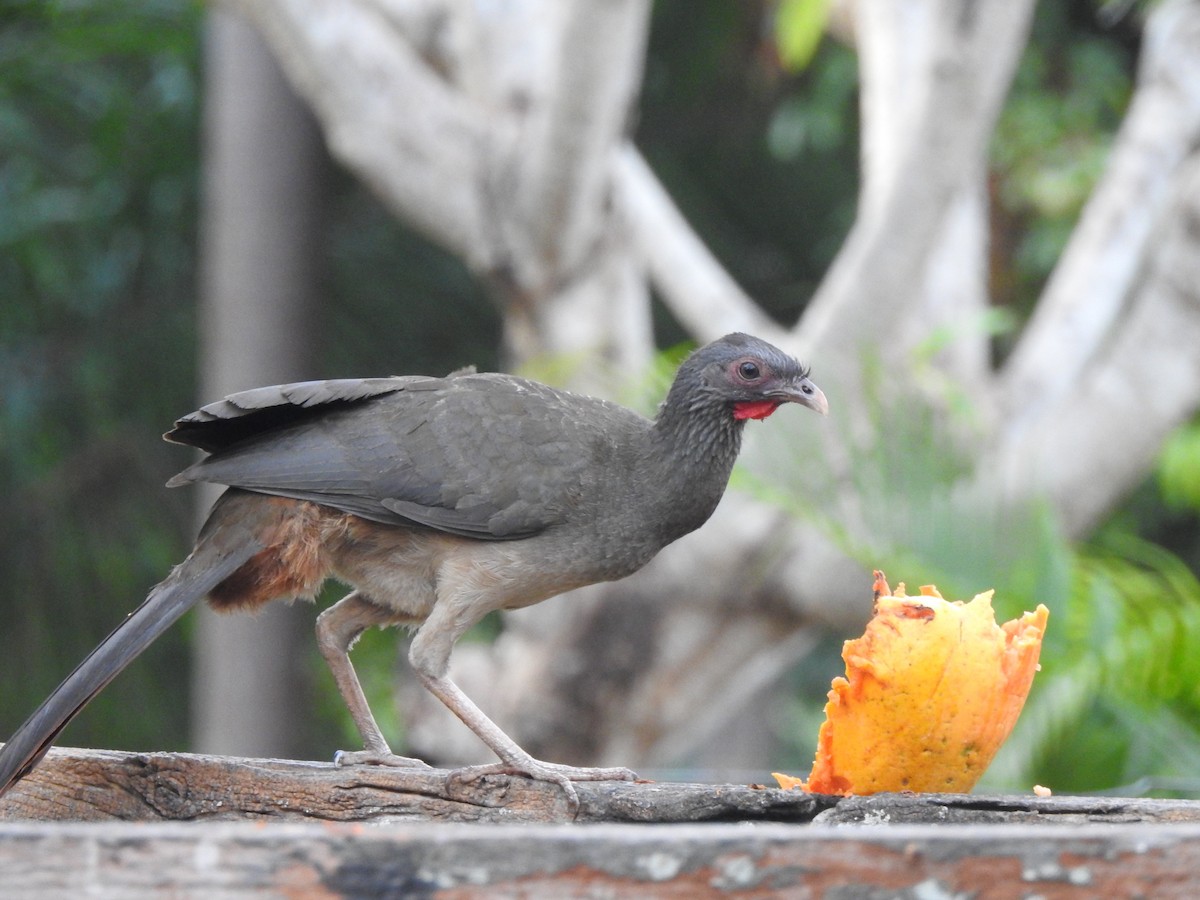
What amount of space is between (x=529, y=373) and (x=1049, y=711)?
262 centimetres

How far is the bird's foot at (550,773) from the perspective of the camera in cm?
234

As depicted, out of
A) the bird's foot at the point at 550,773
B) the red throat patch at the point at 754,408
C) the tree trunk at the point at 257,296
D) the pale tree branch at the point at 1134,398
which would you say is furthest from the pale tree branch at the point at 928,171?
the bird's foot at the point at 550,773

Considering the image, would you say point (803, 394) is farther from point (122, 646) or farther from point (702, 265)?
point (702, 265)

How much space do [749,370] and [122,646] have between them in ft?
4.03

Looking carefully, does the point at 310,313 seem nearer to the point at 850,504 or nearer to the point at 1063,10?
the point at 850,504

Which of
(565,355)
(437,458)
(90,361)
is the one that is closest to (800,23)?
(565,355)

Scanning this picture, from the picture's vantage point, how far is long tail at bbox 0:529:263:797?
2.20 meters

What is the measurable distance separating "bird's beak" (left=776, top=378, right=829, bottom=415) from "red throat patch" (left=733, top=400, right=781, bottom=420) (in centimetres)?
4

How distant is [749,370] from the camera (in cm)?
278

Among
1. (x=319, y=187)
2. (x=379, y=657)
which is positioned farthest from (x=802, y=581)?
(x=379, y=657)

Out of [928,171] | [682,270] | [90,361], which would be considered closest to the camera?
[928,171]

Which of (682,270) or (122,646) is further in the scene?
(682,270)

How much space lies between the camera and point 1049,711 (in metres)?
3.92

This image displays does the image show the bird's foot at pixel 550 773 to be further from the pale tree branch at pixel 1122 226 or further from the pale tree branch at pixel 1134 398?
the pale tree branch at pixel 1122 226
